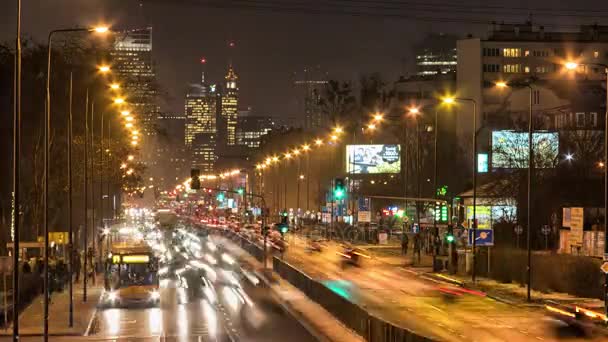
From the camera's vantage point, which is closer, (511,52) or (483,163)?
(483,163)

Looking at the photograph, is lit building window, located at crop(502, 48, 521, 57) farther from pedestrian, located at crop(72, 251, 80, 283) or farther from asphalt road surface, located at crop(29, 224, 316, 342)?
pedestrian, located at crop(72, 251, 80, 283)

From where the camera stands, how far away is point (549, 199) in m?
75.5

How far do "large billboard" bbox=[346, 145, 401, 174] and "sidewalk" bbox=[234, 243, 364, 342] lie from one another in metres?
41.2

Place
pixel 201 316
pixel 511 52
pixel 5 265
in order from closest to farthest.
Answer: pixel 5 265 < pixel 201 316 < pixel 511 52

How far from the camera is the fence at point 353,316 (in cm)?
2626

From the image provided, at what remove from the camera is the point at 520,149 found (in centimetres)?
8350

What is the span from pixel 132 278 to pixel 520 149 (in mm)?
43748

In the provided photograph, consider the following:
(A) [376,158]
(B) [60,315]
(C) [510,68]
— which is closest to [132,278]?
(B) [60,315]

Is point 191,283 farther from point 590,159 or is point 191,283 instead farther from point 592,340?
point 590,159

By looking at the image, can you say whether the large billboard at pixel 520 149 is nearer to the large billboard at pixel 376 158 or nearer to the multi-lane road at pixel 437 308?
the large billboard at pixel 376 158

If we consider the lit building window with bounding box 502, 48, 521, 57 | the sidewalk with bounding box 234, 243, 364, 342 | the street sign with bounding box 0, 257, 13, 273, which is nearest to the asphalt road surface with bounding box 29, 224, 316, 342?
the sidewalk with bounding box 234, 243, 364, 342

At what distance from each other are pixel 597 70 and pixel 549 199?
69651 millimetres

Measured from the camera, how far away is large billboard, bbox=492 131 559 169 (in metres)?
82.5

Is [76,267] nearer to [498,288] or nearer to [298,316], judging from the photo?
[498,288]
